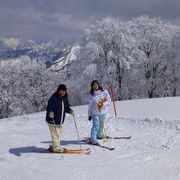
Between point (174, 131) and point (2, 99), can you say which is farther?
point (2, 99)

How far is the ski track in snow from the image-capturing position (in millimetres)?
9703

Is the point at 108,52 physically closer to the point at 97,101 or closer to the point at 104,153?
the point at 97,101

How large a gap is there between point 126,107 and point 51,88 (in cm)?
3396

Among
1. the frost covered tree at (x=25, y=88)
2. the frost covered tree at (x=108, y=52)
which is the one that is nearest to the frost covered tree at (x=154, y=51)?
the frost covered tree at (x=108, y=52)

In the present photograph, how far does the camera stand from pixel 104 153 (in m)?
11.8

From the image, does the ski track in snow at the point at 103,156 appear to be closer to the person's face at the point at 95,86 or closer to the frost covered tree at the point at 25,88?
the person's face at the point at 95,86

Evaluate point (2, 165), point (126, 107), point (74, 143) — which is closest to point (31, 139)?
point (74, 143)

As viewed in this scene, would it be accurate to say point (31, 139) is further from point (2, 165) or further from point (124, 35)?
point (124, 35)

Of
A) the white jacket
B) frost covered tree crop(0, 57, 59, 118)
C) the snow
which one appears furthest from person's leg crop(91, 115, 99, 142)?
frost covered tree crop(0, 57, 59, 118)

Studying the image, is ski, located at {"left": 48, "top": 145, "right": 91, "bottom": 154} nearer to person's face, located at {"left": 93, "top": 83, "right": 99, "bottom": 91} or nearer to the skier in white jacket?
the skier in white jacket

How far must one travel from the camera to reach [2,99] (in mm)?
52188

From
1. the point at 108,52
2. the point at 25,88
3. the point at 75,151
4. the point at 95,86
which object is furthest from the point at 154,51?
the point at 75,151

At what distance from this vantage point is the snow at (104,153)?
31.9ft

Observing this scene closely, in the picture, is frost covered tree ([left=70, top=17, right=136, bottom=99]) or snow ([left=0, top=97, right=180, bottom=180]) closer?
snow ([left=0, top=97, right=180, bottom=180])
